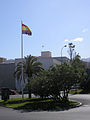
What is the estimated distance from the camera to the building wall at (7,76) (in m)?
57.3

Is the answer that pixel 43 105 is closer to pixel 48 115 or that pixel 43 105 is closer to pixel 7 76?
pixel 48 115

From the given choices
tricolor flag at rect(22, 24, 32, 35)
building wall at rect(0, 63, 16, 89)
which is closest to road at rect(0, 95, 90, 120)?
tricolor flag at rect(22, 24, 32, 35)

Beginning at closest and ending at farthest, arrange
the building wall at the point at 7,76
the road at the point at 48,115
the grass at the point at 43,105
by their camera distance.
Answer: the road at the point at 48,115 → the grass at the point at 43,105 → the building wall at the point at 7,76

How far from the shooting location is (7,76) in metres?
57.6

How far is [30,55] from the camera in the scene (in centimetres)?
3164

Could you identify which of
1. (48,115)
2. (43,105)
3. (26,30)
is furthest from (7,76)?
(48,115)

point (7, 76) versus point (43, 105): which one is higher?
point (7, 76)

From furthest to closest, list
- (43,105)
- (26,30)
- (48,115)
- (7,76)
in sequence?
(7,76) → (26,30) → (43,105) → (48,115)

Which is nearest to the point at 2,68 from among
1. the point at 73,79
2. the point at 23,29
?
the point at 23,29

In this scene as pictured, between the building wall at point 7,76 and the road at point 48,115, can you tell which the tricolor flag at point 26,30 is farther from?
the building wall at point 7,76

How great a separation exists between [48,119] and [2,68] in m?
47.5

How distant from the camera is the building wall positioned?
57281mm

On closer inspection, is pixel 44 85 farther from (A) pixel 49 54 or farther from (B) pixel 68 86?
(A) pixel 49 54

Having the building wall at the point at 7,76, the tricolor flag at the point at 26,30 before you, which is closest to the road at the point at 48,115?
the tricolor flag at the point at 26,30
